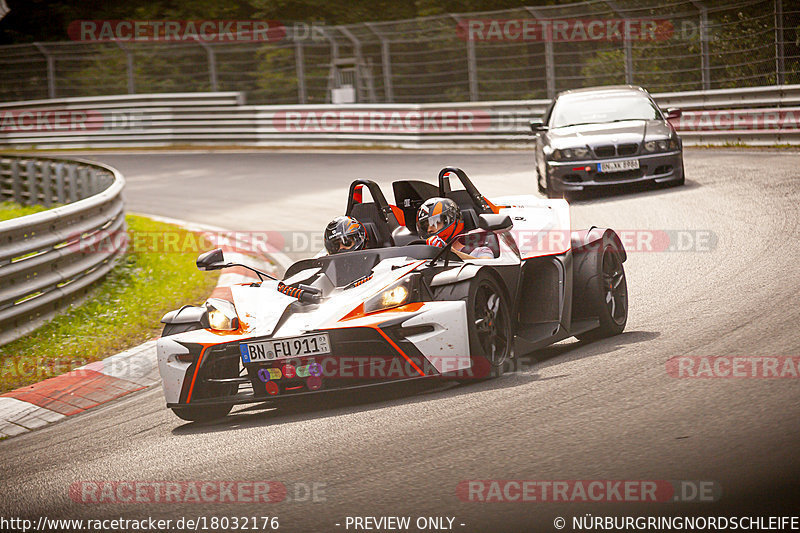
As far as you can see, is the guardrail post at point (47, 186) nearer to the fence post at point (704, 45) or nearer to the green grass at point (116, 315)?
the green grass at point (116, 315)

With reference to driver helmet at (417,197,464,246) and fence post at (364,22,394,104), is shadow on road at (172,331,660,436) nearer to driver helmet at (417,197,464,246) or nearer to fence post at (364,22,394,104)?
driver helmet at (417,197,464,246)

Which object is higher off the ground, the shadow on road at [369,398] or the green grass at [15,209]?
the green grass at [15,209]

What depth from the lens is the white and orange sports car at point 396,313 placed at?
645cm

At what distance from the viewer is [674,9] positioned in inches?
891

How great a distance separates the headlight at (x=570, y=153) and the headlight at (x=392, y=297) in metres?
8.66

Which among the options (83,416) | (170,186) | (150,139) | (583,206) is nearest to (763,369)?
(83,416)

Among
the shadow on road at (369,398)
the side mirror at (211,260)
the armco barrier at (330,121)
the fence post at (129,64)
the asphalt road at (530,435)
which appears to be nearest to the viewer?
the asphalt road at (530,435)

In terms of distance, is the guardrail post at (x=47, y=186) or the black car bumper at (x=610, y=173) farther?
the guardrail post at (x=47, y=186)

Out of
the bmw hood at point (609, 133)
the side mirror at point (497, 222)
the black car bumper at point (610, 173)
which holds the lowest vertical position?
the black car bumper at point (610, 173)

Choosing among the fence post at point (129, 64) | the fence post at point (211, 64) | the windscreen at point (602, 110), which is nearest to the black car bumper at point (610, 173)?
the windscreen at point (602, 110)

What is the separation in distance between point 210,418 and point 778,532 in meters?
4.10

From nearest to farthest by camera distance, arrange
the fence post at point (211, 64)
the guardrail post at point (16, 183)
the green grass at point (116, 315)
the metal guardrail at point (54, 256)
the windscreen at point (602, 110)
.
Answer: the green grass at point (116, 315) < the metal guardrail at point (54, 256) < the windscreen at point (602, 110) < the guardrail post at point (16, 183) < the fence post at point (211, 64)

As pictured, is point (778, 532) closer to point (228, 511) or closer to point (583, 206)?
point (228, 511)

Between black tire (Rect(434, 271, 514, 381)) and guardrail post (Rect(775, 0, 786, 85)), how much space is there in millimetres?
14722
